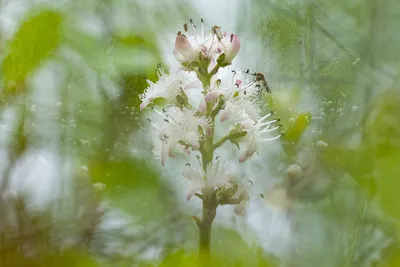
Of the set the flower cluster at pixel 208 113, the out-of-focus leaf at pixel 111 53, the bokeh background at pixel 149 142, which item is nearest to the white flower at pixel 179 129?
the flower cluster at pixel 208 113

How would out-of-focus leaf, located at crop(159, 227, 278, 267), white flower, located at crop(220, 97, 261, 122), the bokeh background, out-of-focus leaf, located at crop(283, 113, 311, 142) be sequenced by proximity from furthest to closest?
1. out-of-focus leaf, located at crop(283, 113, 311, 142)
2. the bokeh background
3. white flower, located at crop(220, 97, 261, 122)
4. out-of-focus leaf, located at crop(159, 227, 278, 267)

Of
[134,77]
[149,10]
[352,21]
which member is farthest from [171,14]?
[352,21]

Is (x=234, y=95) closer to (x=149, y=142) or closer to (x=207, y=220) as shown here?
(x=207, y=220)

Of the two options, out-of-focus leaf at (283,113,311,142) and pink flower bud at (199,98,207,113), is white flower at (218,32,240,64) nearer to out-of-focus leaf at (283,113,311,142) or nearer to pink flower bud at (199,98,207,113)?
pink flower bud at (199,98,207,113)

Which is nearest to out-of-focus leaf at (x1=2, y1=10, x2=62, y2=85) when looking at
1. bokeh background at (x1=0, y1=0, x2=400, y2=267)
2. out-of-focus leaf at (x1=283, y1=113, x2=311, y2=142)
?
bokeh background at (x1=0, y1=0, x2=400, y2=267)

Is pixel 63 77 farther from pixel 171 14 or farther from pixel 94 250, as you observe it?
pixel 94 250

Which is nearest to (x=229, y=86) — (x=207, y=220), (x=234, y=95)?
(x=234, y=95)

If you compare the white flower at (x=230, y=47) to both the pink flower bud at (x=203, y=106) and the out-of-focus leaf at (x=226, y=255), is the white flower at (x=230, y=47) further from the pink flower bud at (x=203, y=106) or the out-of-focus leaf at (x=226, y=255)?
the out-of-focus leaf at (x=226, y=255)
